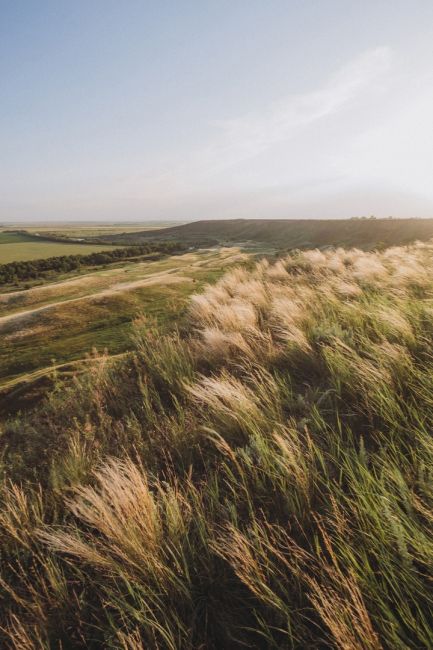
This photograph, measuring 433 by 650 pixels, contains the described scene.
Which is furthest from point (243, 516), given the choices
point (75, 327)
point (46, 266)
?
point (46, 266)

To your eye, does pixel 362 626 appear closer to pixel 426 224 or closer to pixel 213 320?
pixel 213 320

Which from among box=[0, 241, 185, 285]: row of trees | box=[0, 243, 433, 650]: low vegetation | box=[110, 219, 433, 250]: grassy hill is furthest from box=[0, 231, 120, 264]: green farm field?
box=[0, 243, 433, 650]: low vegetation

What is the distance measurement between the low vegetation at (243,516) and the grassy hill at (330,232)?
95.8 feet

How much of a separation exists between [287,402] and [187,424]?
1.05 m

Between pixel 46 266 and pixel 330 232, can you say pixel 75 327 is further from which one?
pixel 330 232

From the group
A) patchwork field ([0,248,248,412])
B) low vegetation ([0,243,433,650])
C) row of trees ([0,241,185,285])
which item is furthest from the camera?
row of trees ([0,241,185,285])

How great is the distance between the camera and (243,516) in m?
2.02

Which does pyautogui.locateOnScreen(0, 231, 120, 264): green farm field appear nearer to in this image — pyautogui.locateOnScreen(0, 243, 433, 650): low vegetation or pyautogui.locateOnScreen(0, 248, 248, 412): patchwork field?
pyautogui.locateOnScreen(0, 248, 248, 412): patchwork field

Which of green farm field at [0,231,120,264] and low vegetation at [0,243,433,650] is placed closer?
low vegetation at [0,243,433,650]

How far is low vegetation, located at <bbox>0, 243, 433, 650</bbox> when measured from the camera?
4.59 ft

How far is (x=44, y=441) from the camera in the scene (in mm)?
3748

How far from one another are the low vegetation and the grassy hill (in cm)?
2921

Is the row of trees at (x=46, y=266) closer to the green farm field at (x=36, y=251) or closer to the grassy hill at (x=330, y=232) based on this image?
the green farm field at (x=36, y=251)

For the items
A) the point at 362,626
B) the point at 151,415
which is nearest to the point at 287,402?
the point at 151,415
